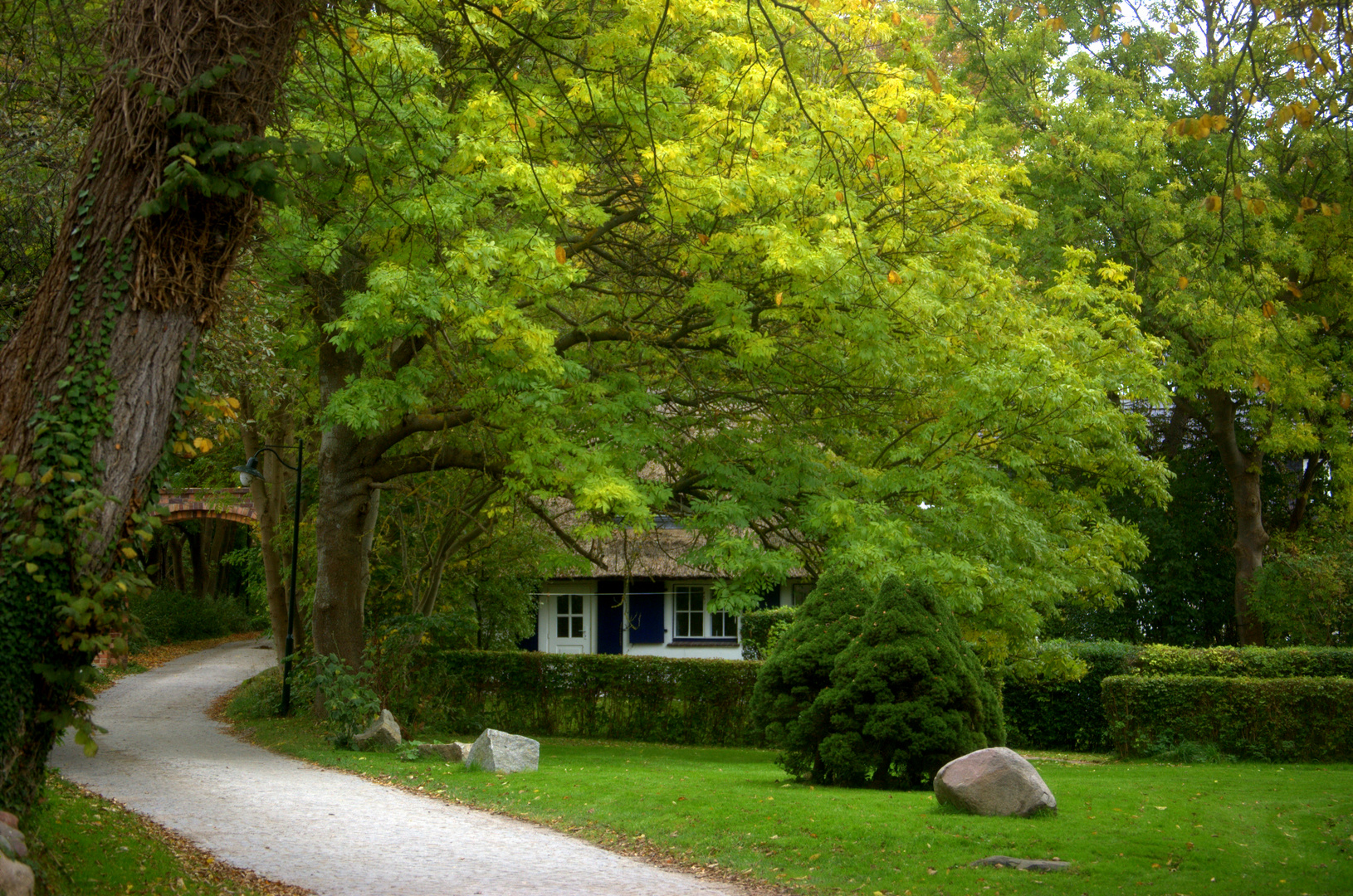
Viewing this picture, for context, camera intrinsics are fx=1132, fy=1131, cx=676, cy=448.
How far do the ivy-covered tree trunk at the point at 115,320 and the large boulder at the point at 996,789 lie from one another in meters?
6.51

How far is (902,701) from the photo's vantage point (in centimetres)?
1102

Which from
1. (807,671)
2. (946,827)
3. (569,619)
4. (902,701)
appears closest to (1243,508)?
(569,619)

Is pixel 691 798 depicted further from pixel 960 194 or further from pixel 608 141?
pixel 960 194

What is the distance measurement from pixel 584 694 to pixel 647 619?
1107 cm

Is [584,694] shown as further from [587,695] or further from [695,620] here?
[695,620]

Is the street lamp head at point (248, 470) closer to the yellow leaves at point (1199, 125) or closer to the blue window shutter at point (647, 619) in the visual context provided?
the yellow leaves at point (1199, 125)

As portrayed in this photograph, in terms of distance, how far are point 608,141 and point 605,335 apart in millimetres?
2938

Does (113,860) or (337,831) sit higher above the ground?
(113,860)

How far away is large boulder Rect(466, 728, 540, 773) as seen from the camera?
41.9 ft

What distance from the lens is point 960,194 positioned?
13086mm

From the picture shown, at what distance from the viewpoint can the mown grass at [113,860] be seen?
19.6 feet

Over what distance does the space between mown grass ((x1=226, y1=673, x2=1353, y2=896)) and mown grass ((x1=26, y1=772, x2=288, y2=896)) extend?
3154mm

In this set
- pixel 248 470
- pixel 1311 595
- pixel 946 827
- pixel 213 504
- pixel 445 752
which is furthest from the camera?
pixel 213 504

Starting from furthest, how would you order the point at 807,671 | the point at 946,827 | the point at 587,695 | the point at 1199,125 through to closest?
the point at 587,695 < the point at 807,671 < the point at 946,827 < the point at 1199,125
